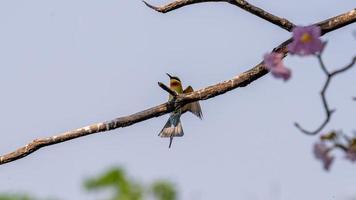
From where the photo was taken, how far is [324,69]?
2.48 meters

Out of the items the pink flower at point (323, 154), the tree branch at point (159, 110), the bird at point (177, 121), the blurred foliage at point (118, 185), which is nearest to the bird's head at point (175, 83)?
the bird at point (177, 121)

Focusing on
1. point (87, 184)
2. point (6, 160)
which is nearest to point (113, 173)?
point (87, 184)

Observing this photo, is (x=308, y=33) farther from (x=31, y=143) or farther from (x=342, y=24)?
(x=31, y=143)

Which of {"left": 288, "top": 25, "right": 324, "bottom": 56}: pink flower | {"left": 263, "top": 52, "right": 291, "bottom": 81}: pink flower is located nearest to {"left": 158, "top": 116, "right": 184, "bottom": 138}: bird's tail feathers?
{"left": 263, "top": 52, "right": 291, "bottom": 81}: pink flower

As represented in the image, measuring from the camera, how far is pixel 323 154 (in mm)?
2391

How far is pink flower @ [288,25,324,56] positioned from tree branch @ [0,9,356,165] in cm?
124

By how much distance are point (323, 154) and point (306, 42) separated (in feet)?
1.33

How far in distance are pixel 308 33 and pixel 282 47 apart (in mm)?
1405

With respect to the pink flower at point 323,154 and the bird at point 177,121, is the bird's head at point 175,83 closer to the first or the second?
the bird at point 177,121

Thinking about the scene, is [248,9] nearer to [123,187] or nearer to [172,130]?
[172,130]

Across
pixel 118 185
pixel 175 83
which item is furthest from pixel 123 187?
pixel 175 83

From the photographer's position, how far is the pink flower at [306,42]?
2619 millimetres

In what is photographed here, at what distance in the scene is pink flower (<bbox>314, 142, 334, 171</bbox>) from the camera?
2379 millimetres

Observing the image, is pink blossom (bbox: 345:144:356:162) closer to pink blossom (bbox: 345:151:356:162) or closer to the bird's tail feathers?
pink blossom (bbox: 345:151:356:162)
